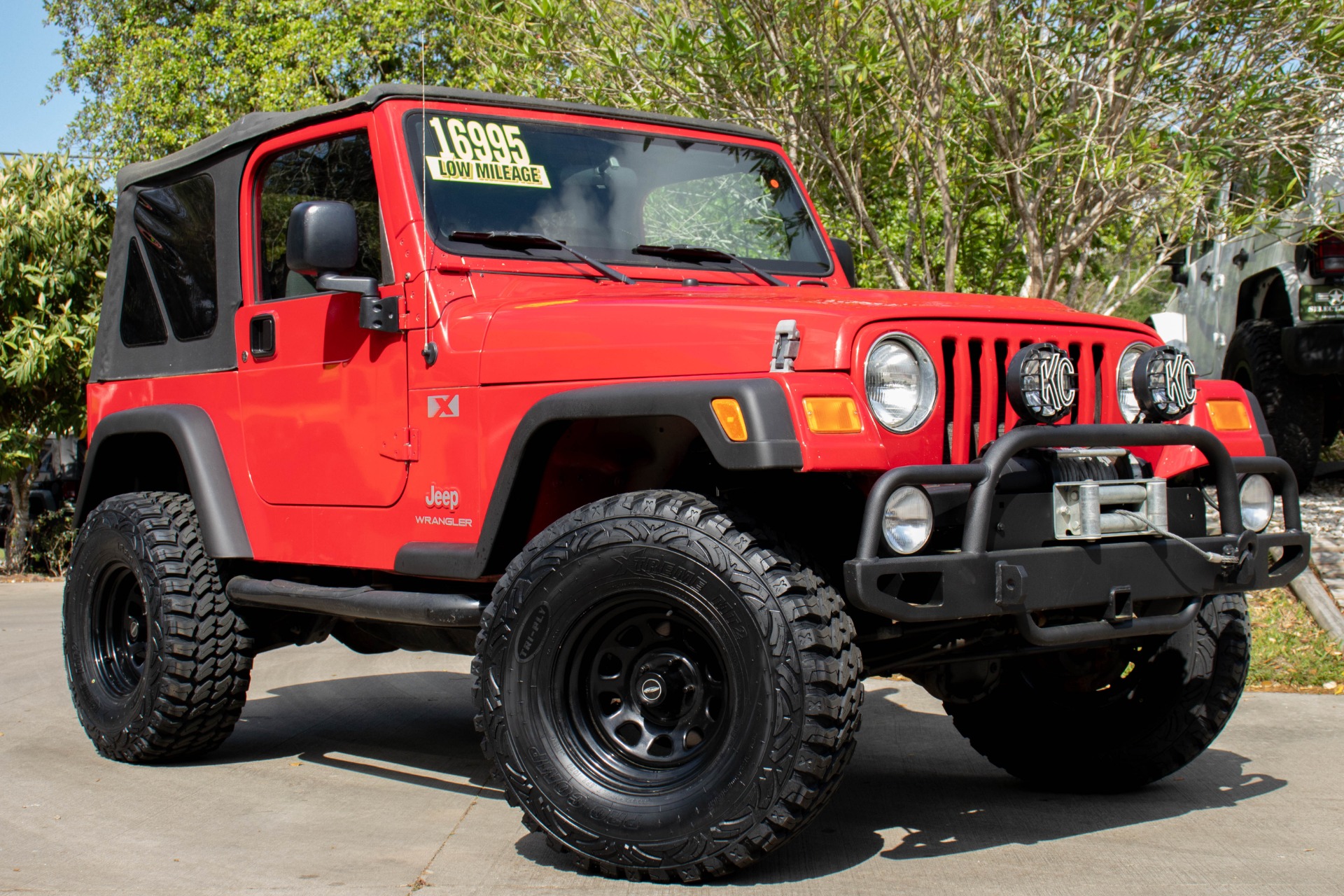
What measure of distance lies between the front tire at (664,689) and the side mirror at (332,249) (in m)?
1.03

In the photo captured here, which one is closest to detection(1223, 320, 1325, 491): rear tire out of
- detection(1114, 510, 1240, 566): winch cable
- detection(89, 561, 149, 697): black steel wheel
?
detection(1114, 510, 1240, 566): winch cable

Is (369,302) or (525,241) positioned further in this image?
(525,241)

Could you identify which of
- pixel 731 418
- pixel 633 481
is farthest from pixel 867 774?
pixel 731 418

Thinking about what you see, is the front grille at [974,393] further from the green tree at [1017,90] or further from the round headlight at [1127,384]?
the green tree at [1017,90]

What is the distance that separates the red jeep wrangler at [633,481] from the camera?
3.37 m

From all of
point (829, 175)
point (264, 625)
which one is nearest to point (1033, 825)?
point (264, 625)

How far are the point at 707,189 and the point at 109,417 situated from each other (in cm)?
251

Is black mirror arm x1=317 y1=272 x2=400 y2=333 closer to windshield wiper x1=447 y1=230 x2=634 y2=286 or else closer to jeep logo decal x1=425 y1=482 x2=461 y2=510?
windshield wiper x1=447 y1=230 x2=634 y2=286

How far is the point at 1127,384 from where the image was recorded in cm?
404

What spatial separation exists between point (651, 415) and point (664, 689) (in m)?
0.70

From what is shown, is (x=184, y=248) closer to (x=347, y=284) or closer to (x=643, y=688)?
(x=347, y=284)

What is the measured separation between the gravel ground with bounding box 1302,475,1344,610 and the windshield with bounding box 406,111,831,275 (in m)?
3.19

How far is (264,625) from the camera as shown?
5312mm

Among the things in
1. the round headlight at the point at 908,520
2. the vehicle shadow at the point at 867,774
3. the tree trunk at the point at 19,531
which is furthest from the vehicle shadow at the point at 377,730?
the tree trunk at the point at 19,531
